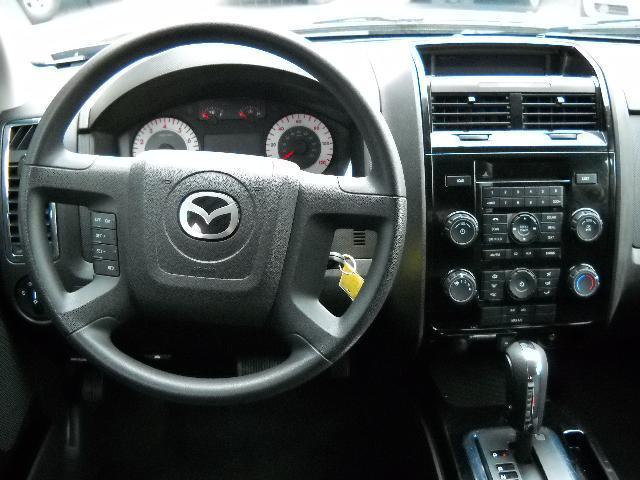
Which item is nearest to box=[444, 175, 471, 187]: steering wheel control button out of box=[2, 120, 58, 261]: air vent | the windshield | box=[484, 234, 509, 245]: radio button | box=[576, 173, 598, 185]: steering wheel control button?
box=[484, 234, 509, 245]: radio button

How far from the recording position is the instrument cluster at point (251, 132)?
1409 millimetres

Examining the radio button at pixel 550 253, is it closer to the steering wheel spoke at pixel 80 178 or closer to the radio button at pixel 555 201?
the radio button at pixel 555 201

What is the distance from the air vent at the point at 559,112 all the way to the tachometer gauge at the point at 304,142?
387 millimetres

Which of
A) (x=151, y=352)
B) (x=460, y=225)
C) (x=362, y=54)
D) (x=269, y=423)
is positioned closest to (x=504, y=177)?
(x=460, y=225)

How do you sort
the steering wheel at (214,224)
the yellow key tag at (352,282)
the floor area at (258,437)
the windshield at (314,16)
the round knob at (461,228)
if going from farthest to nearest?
1. the floor area at (258,437)
2. the windshield at (314,16)
3. the round knob at (461,228)
4. the yellow key tag at (352,282)
5. the steering wheel at (214,224)

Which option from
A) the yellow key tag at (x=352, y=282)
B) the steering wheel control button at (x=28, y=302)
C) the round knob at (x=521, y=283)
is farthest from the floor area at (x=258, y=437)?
the yellow key tag at (x=352, y=282)

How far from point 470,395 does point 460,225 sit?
51cm

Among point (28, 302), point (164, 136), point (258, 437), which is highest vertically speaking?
point (164, 136)

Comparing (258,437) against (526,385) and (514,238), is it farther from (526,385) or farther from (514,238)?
(514,238)

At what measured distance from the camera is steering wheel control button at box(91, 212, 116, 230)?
3.80 feet

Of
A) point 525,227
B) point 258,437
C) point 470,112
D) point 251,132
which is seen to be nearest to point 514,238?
point 525,227

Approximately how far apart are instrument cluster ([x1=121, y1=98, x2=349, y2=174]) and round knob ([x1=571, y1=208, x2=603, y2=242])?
1.51 ft

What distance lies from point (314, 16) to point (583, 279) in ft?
2.70

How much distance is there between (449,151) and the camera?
1.35m
